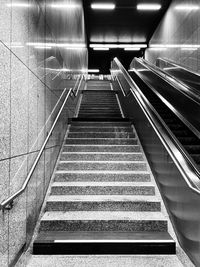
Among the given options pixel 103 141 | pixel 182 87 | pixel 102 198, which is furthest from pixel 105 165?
pixel 182 87

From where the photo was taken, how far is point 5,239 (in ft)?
6.49

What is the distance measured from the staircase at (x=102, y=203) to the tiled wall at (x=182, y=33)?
3684 mm

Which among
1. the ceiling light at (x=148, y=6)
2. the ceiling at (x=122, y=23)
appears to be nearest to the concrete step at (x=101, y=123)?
the ceiling at (x=122, y=23)

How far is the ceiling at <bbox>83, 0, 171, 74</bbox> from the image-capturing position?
1029cm

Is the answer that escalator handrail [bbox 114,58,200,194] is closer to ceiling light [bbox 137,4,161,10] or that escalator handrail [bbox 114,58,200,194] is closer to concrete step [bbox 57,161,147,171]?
concrete step [bbox 57,161,147,171]

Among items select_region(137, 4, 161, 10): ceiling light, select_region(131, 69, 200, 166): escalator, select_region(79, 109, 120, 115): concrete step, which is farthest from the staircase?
select_region(137, 4, 161, 10): ceiling light

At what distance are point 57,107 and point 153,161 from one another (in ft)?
5.83

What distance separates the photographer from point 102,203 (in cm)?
310

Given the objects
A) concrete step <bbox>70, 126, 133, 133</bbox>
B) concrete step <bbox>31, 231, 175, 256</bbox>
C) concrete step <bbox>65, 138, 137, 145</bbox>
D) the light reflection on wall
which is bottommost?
concrete step <bbox>31, 231, 175, 256</bbox>

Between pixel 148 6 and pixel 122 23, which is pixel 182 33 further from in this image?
pixel 122 23

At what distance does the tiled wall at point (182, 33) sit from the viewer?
22.3ft

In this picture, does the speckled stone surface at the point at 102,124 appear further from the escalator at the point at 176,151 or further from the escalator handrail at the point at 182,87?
the escalator handrail at the point at 182,87

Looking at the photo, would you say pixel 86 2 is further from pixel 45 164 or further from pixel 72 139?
pixel 45 164

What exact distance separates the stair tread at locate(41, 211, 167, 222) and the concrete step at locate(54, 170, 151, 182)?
0.65 metres
